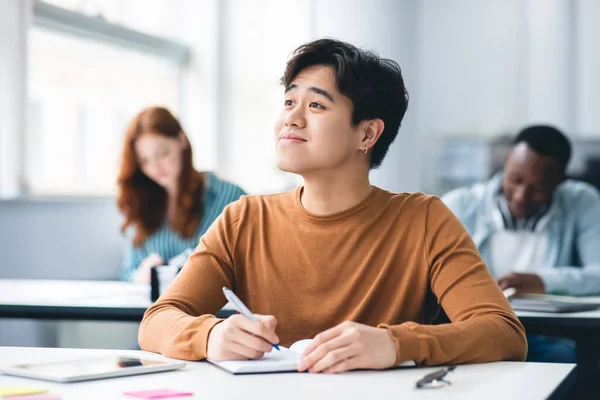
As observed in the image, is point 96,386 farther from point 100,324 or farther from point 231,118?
point 231,118

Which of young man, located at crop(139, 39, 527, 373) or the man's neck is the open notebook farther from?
the man's neck

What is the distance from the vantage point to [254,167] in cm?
583

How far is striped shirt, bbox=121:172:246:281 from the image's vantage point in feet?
11.3

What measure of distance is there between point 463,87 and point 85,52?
314 cm

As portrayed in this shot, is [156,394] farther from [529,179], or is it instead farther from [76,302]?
[529,179]

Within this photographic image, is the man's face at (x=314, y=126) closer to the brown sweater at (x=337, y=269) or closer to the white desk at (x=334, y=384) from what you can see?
the brown sweater at (x=337, y=269)

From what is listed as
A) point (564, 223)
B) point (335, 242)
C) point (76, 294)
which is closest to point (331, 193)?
point (335, 242)

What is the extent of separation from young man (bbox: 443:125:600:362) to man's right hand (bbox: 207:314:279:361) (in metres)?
1.90

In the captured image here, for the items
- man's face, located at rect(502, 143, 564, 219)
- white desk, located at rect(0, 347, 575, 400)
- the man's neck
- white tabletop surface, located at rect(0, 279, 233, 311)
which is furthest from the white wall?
white desk, located at rect(0, 347, 575, 400)

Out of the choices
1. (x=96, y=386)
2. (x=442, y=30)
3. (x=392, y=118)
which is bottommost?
(x=96, y=386)

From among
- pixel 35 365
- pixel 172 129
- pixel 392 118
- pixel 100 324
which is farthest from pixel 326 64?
pixel 100 324

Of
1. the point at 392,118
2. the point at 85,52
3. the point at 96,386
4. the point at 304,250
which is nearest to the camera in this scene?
the point at 96,386

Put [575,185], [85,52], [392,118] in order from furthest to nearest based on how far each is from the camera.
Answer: [85,52] < [575,185] < [392,118]

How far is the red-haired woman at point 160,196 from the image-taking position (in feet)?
11.3
